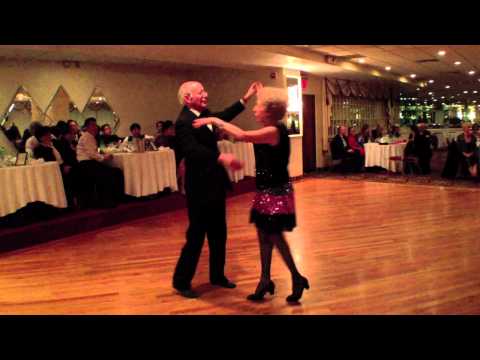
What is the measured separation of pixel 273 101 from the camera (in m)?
2.82

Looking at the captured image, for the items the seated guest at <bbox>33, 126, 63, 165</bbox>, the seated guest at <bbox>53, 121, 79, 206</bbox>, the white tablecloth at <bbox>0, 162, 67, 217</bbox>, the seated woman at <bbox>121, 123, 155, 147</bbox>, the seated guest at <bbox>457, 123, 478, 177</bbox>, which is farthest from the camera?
the seated guest at <bbox>457, 123, 478, 177</bbox>

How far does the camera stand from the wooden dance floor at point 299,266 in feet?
9.89

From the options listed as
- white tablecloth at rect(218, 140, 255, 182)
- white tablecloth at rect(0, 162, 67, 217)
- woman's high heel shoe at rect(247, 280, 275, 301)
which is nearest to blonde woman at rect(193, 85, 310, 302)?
woman's high heel shoe at rect(247, 280, 275, 301)

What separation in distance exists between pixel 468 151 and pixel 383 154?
6.27ft

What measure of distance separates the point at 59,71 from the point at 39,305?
6862mm

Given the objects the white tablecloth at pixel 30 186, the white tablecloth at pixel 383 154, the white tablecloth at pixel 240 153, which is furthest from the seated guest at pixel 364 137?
the white tablecloth at pixel 30 186

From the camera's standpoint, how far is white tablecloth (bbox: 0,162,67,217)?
4.86 metres

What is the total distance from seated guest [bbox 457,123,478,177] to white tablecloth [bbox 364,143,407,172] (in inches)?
59.5

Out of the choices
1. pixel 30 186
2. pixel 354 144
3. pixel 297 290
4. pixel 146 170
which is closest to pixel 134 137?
pixel 146 170

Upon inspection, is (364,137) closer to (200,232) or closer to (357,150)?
(357,150)

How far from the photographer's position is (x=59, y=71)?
8859mm

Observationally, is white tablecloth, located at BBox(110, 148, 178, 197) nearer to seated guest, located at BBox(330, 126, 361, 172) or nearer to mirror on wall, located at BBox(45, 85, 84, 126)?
mirror on wall, located at BBox(45, 85, 84, 126)
